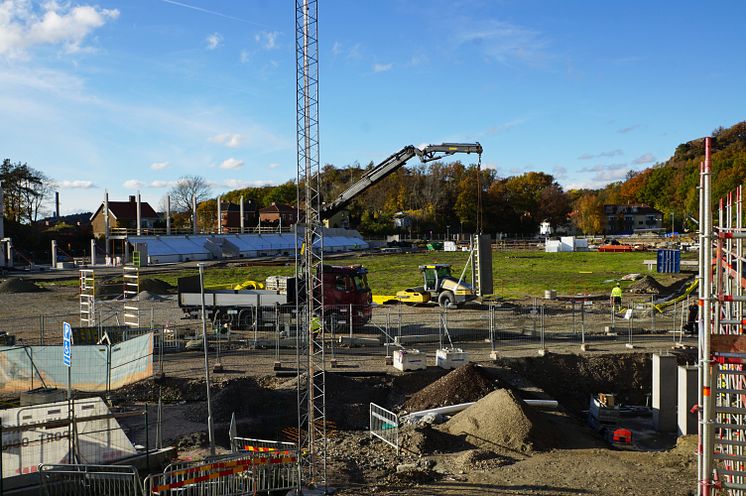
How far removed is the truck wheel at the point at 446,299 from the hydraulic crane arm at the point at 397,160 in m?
7.10

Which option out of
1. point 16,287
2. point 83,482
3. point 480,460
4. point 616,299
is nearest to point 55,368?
point 83,482

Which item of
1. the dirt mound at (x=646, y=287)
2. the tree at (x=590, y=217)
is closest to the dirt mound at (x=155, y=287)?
the dirt mound at (x=646, y=287)

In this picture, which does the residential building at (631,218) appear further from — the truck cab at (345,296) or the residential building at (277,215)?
the truck cab at (345,296)

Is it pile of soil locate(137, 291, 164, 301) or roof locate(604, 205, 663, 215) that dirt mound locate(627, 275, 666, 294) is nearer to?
pile of soil locate(137, 291, 164, 301)

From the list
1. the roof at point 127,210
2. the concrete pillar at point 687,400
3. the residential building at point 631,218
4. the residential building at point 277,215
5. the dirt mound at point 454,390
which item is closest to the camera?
the concrete pillar at point 687,400

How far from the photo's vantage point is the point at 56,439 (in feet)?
36.7

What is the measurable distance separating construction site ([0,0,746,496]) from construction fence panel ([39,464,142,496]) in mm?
36

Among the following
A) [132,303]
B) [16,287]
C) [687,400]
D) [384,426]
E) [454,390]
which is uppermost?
[16,287]

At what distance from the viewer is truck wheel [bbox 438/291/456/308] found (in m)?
32.7

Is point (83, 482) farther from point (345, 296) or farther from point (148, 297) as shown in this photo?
point (148, 297)

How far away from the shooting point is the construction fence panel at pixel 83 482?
10.4 m

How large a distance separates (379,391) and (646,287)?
1015 inches

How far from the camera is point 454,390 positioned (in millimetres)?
17219

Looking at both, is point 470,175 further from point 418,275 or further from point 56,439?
point 56,439
